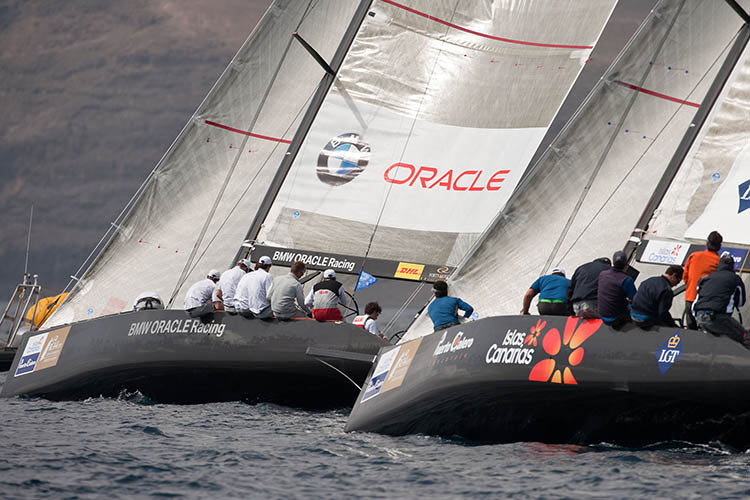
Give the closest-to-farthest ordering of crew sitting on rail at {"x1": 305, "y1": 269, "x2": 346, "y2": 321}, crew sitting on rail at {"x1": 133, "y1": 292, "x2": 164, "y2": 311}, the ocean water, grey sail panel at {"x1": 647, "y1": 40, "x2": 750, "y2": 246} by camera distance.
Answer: the ocean water < grey sail panel at {"x1": 647, "y1": 40, "x2": 750, "y2": 246} < crew sitting on rail at {"x1": 305, "y1": 269, "x2": 346, "y2": 321} < crew sitting on rail at {"x1": 133, "y1": 292, "x2": 164, "y2": 311}

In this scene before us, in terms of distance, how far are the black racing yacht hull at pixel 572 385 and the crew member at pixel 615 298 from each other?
3.5 inches

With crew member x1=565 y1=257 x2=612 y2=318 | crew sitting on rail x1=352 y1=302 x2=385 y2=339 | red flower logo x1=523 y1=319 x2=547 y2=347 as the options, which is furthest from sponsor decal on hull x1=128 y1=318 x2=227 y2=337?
crew member x1=565 y1=257 x2=612 y2=318

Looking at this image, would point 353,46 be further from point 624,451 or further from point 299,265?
point 624,451

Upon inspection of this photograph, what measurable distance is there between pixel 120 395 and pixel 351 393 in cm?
309

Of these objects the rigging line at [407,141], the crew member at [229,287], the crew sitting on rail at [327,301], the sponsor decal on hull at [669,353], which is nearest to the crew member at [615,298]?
the sponsor decal on hull at [669,353]

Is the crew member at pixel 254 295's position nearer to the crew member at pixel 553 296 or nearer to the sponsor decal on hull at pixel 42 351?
the sponsor decal on hull at pixel 42 351

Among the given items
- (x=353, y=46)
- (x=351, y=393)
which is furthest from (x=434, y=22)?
(x=351, y=393)

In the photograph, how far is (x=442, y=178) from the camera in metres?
15.7

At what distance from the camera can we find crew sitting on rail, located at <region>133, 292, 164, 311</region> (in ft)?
47.5

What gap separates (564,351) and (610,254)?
446 centimetres

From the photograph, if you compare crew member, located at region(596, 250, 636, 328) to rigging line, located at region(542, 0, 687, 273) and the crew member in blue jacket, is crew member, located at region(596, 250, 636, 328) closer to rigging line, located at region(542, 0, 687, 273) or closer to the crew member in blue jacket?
the crew member in blue jacket

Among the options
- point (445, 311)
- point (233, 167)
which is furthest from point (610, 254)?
point (233, 167)

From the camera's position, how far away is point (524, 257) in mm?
12938

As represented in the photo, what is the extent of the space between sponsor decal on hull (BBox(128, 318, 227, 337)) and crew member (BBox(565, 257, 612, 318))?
5.01 meters
